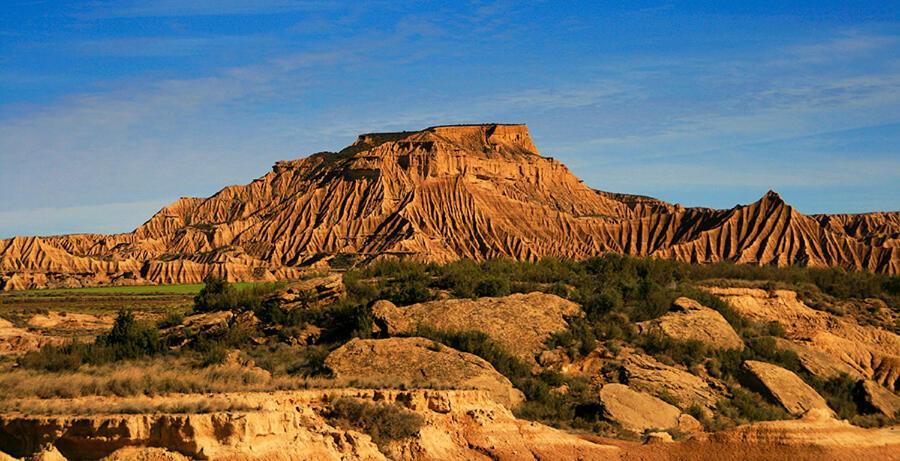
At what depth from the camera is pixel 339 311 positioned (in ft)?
112

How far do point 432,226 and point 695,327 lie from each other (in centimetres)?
12102

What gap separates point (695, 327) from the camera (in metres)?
35.3

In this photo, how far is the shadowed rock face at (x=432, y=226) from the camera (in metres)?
132

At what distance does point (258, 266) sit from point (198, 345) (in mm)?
113307

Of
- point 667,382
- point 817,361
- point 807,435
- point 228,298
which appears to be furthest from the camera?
point 228,298

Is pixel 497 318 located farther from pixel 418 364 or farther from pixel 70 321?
pixel 70 321

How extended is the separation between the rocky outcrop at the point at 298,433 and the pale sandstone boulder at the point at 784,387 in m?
11.5

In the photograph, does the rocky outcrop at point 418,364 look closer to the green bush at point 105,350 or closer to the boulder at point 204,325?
the boulder at point 204,325

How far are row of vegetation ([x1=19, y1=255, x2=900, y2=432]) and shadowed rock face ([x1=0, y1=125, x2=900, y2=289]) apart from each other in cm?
8199

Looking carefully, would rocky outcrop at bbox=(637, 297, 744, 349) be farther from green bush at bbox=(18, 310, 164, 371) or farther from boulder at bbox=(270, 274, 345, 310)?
green bush at bbox=(18, 310, 164, 371)

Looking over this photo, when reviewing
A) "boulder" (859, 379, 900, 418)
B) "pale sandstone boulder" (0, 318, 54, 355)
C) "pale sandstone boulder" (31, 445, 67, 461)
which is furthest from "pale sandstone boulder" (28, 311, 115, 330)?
"pale sandstone boulder" (31, 445, 67, 461)

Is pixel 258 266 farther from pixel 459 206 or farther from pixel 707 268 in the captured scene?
pixel 707 268

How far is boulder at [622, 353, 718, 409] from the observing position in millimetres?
29844

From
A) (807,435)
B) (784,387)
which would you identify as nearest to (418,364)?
(807,435)
